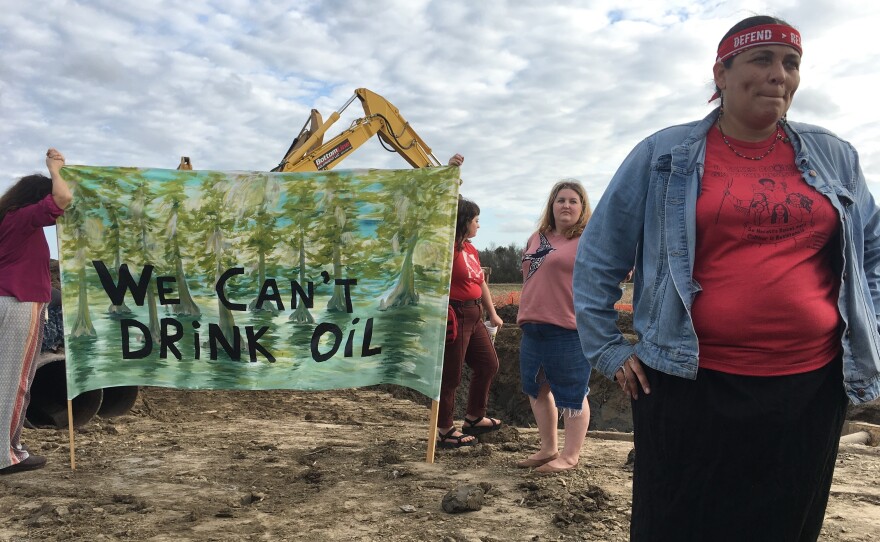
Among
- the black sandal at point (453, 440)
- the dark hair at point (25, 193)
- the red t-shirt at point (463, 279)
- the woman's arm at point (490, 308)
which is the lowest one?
the black sandal at point (453, 440)

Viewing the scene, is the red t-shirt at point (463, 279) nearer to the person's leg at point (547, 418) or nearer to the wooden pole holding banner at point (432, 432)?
the wooden pole holding banner at point (432, 432)

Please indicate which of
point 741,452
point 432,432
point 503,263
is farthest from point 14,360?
point 503,263

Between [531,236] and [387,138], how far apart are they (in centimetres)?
839

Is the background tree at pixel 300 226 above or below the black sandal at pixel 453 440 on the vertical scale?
above

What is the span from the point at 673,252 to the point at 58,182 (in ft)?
14.1

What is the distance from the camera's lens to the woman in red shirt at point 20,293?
461cm

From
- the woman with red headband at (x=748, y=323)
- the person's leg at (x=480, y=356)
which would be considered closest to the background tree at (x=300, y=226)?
the person's leg at (x=480, y=356)

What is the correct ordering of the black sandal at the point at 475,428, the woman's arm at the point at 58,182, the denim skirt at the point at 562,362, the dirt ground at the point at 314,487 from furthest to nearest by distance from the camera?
1. the black sandal at the point at 475,428
2. the woman's arm at the point at 58,182
3. the denim skirt at the point at 562,362
4. the dirt ground at the point at 314,487

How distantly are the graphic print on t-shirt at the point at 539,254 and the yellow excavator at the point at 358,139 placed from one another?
7.76m

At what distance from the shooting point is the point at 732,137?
6.65 feet

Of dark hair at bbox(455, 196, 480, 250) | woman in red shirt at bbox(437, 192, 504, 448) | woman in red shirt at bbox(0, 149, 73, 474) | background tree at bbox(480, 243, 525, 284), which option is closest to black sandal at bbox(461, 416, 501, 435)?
woman in red shirt at bbox(437, 192, 504, 448)

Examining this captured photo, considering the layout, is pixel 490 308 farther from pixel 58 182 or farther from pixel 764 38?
pixel 764 38

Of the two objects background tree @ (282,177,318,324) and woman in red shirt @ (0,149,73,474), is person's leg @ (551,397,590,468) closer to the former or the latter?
background tree @ (282,177,318,324)

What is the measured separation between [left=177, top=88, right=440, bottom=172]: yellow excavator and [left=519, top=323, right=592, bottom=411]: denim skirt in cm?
808
